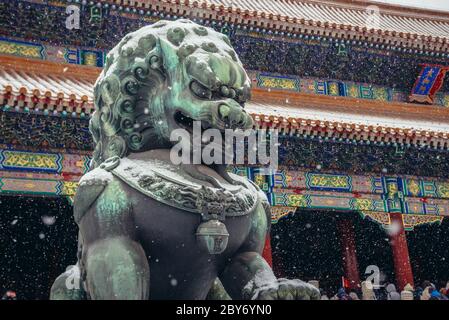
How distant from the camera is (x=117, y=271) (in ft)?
6.68

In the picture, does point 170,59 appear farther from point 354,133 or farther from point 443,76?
point 443,76

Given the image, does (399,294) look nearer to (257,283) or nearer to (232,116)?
(257,283)

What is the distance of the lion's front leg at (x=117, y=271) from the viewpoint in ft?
6.67

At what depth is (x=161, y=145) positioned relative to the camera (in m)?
2.36

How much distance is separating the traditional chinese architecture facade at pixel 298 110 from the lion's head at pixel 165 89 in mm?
4996

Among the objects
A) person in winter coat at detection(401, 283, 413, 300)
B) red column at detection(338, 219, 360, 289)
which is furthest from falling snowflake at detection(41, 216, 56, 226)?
person in winter coat at detection(401, 283, 413, 300)

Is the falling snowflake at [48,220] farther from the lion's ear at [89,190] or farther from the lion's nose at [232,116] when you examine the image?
the lion's nose at [232,116]

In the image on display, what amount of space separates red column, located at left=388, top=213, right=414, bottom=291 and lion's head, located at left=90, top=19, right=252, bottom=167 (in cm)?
784

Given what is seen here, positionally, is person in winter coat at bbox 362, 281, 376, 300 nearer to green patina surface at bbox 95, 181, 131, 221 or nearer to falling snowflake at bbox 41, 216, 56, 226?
falling snowflake at bbox 41, 216, 56, 226

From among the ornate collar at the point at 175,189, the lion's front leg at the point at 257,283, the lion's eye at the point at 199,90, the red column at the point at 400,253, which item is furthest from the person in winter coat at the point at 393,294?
the lion's eye at the point at 199,90

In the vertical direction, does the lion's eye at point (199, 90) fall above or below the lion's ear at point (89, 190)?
above

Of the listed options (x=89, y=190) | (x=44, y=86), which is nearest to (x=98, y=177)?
(x=89, y=190)

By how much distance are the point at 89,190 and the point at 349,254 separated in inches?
331

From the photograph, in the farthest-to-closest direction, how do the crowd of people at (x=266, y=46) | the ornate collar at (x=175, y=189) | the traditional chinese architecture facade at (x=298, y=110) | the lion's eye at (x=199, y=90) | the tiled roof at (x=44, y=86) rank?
the crowd of people at (x=266, y=46)
the traditional chinese architecture facade at (x=298, y=110)
the tiled roof at (x=44, y=86)
the lion's eye at (x=199, y=90)
the ornate collar at (x=175, y=189)
